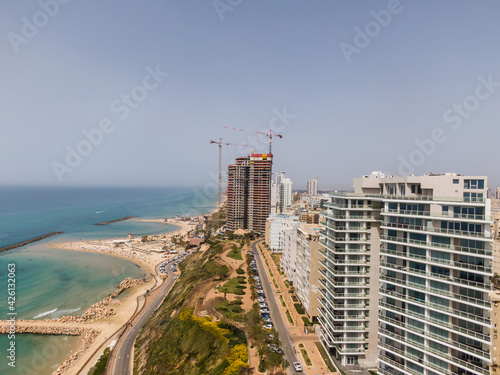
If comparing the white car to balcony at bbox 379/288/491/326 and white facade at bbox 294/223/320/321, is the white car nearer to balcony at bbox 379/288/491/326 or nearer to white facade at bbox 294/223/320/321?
white facade at bbox 294/223/320/321

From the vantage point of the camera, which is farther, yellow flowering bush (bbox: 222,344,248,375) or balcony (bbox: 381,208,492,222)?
yellow flowering bush (bbox: 222,344,248,375)

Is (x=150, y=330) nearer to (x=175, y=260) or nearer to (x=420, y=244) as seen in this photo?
(x=420, y=244)

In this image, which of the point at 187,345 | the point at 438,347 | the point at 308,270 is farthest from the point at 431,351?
the point at 187,345

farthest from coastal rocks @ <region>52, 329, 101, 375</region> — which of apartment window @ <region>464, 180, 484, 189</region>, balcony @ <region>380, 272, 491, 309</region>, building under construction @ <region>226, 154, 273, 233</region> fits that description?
building under construction @ <region>226, 154, 273, 233</region>

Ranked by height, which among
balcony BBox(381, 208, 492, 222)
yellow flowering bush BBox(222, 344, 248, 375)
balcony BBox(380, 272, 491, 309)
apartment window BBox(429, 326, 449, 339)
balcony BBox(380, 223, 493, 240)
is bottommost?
yellow flowering bush BBox(222, 344, 248, 375)

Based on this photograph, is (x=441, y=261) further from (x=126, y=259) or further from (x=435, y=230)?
(x=126, y=259)

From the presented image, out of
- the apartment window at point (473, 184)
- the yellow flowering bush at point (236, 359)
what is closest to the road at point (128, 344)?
the yellow flowering bush at point (236, 359)
